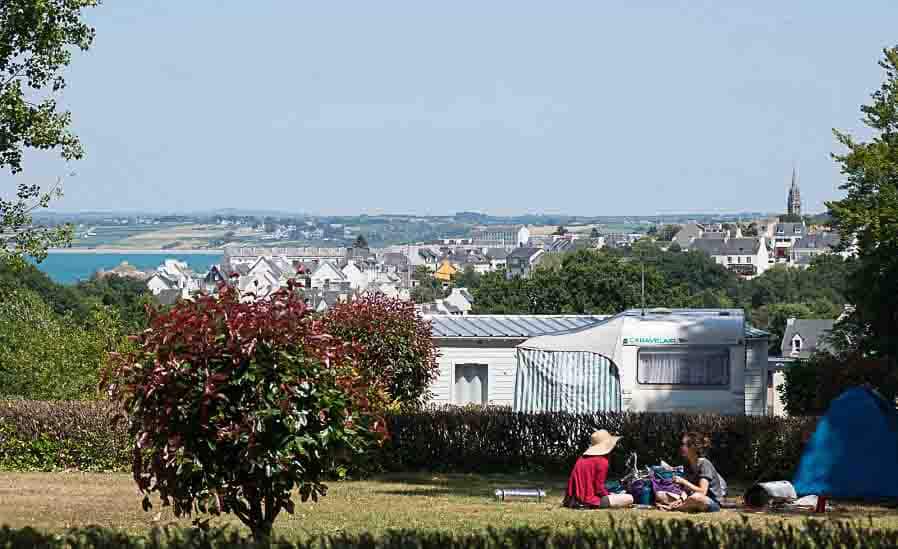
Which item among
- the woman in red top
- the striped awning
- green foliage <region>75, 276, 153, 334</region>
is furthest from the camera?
green foliage <region>75, 276, 153, 334</region>

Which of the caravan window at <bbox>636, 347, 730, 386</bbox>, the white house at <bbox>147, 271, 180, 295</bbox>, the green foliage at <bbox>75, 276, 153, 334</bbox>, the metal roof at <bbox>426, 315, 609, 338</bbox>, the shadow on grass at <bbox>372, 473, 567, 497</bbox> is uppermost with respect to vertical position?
the caravan window at <bbox>636, 347, 730, 386</bbox>

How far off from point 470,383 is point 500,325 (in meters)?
2.28

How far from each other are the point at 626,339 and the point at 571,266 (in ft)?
214

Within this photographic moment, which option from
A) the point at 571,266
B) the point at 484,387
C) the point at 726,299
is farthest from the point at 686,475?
the point at 726,299

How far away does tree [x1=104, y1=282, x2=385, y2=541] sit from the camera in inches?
369

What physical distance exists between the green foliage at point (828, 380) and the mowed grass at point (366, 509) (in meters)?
5.59

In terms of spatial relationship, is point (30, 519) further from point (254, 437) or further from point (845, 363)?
point (845, 363)

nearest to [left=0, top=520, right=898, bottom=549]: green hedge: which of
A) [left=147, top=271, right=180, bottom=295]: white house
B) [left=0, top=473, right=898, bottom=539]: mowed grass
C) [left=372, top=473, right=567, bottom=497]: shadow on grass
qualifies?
[left=0, top=473, right=898, bottom=539]: mowed grass

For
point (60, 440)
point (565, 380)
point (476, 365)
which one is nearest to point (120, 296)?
point (476, 365)

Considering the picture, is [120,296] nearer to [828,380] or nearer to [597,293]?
[597,293]

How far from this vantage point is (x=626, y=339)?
21.3m

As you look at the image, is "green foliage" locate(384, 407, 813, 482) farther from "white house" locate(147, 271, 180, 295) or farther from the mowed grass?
"white house" locate(147, 271, 180, 295)

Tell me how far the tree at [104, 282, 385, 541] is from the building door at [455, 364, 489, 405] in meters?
19.8

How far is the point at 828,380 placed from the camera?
22219mm
